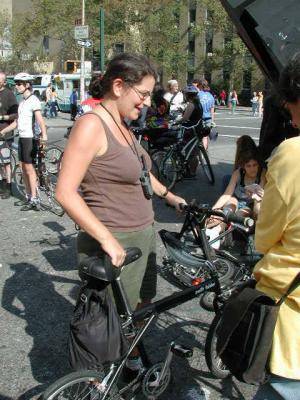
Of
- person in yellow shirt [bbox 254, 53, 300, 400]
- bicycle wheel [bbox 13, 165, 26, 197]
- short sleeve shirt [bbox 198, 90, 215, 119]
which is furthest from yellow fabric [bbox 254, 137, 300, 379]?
short sleeve shirt [bbox 198, 90, 215, 119]

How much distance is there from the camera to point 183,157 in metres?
9.29

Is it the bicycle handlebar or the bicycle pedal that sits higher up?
the bicycle handlebar

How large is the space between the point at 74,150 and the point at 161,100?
8.56 m

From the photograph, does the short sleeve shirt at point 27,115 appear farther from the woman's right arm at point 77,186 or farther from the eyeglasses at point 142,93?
the woman's right arm at point 77,186

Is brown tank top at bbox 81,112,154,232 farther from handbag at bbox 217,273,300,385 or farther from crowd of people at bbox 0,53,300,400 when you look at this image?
handbag at bbox 217,273,300,385

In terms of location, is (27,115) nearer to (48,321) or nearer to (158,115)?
(158,115)

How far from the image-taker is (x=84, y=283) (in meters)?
2.33

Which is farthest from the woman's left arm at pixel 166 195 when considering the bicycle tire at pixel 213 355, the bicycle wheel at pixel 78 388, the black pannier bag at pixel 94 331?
the bicycle wheel at pixel 78 388

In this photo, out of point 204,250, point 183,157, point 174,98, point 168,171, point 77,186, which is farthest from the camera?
point 174,98

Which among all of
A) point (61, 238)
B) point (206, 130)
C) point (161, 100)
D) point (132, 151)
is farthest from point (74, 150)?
point (161, 100)

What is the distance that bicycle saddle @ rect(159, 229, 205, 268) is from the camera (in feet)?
10.5

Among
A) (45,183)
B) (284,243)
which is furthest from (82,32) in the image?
(284,243)

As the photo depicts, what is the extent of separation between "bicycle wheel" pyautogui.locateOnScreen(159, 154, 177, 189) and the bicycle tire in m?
5.90

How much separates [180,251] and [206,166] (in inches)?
241
